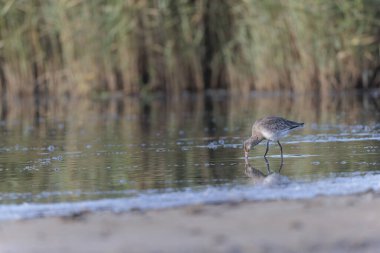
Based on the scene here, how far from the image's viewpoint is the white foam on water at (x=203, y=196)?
705cm

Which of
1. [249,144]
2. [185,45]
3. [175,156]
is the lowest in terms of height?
[175,156]

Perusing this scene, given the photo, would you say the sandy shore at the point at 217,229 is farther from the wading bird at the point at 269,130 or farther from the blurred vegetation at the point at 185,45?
the blurred vegetation at the point at 185,45

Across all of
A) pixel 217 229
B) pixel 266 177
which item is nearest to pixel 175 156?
pixel 266 177

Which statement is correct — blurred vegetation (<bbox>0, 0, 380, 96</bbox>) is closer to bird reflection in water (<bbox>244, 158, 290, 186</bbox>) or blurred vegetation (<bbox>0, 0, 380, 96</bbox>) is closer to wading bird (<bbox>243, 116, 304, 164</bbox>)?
wading bird (<bbox>243, 116, 304, 164</bbox>)

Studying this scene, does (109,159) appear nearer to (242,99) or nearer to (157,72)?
(242,99)

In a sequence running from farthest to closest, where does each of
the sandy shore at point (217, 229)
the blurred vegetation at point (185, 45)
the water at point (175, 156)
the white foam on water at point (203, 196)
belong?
the blurred vegetation at point (185, 45)
the water at point (175, 156)
the white foam on water at point (203, 196)
the sandy shore at point (217, 229)

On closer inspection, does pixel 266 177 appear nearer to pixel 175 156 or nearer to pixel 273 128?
pixel 273 128

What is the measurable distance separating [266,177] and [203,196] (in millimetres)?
1187

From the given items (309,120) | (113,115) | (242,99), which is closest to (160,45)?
(242,99)

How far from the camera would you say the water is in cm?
758

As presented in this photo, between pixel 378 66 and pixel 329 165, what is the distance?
34.3ft

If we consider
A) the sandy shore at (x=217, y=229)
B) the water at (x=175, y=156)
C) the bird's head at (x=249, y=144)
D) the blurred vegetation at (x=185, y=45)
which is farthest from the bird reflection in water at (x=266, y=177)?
the blurred vegetation at (x=185, y=45)

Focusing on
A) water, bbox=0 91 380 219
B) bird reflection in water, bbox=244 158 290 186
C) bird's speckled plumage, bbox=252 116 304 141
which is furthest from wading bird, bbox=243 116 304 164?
bird reflection in water, bbox=244 158 290 186

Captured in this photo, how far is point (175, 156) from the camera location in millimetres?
10250
